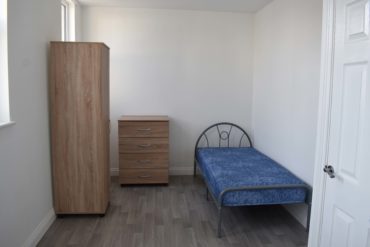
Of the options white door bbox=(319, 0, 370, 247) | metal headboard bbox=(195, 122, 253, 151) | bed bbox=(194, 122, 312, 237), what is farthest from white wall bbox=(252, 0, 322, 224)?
white door bbox=(319, 0, 370, 247)

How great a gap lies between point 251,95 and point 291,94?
1438 millimetres

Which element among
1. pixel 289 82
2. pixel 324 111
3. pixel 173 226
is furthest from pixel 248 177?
pixel 324 111

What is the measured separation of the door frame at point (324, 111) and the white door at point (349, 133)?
25 mm

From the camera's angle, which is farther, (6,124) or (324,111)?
(6,124)

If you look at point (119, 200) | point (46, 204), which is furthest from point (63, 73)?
point (119, 200)

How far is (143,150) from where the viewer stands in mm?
4273

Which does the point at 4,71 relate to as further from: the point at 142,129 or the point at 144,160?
the point at 144,160

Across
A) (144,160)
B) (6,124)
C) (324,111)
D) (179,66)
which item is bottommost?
(144,160)

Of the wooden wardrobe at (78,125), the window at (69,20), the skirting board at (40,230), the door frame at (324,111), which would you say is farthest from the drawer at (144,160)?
the door frame at (324,111)

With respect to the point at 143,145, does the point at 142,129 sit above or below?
above

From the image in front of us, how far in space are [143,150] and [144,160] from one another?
14cm

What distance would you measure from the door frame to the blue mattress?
903 millimetres

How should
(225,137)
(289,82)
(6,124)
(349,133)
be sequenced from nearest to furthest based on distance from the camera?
(349,133), (6,124), (289,82), (225,137)

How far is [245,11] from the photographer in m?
4.63
